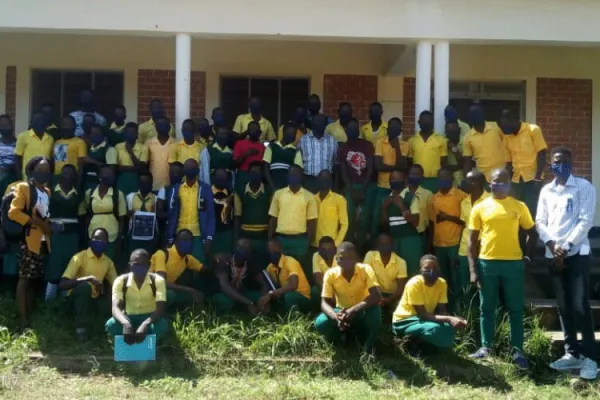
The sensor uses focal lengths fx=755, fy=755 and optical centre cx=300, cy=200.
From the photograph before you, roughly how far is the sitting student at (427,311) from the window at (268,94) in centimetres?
446

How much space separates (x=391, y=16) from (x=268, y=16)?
1.32 metres

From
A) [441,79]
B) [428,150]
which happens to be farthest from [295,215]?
[441,79]

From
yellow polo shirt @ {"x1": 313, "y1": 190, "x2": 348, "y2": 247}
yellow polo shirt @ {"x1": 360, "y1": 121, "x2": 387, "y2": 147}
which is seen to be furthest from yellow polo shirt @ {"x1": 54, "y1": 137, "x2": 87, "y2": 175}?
yellow polo shirt @ {"x1": 360, "y1": 121, "x2": 387, "y2": 147}

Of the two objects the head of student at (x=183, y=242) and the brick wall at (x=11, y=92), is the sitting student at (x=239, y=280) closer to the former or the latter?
the head of student at (x=183, y=242)

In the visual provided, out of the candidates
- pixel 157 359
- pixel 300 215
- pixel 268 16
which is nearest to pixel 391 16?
pixel 268 16

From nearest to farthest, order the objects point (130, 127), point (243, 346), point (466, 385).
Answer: point (466, 385), point (243, 346), point (130, 127)

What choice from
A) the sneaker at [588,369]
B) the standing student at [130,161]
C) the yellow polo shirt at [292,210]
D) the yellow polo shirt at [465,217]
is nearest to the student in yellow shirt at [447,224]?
the yellow polo shirt at [465,217]

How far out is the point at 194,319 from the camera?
6.88 m

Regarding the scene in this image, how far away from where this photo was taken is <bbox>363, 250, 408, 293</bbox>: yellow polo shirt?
7.07 metres

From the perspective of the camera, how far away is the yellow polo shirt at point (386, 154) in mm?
7906

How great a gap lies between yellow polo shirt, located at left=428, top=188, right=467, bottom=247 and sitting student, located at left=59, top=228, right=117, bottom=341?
314 cm

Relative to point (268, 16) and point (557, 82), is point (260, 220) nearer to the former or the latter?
point (268, 16)

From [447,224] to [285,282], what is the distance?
1.68 meters

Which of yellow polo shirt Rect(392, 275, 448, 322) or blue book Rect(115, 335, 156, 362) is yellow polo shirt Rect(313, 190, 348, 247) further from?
blue book Rect(115, 335, 156, 362)
